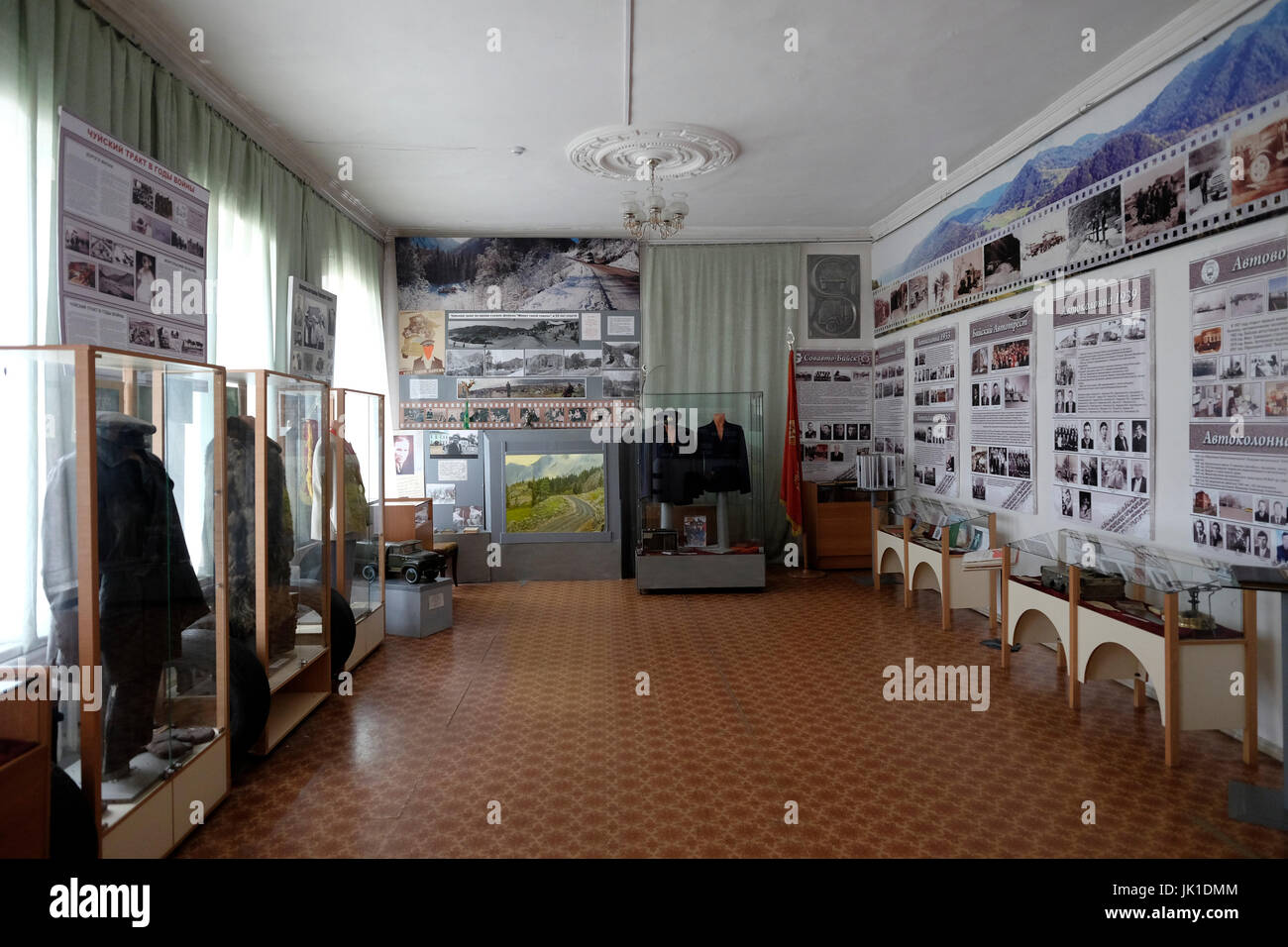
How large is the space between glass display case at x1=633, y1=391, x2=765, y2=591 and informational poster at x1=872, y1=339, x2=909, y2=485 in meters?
1.30

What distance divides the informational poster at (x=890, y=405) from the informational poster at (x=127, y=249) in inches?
228

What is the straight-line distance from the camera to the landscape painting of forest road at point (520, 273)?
7816 mm

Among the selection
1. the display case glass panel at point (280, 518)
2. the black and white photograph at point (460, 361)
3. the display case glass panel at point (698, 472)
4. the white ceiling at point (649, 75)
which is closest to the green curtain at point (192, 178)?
the white ceiling at point (649, 75)

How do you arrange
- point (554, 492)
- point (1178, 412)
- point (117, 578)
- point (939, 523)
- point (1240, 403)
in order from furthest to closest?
point (554, 492), point (939, 523), point (1178, 412), point (1240, 403), point (117, 578)

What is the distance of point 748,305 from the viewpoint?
312 inches

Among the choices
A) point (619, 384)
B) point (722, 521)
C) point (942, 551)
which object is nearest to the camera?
point (942, 551)

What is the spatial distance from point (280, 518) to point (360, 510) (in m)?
1.21

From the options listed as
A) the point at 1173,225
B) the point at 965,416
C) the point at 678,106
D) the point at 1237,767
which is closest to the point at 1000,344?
the point at 965,416

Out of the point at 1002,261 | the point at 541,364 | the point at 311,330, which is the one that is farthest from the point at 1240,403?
the point at 541,364

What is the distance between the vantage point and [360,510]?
16.0ft

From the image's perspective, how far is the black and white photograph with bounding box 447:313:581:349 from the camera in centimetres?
784

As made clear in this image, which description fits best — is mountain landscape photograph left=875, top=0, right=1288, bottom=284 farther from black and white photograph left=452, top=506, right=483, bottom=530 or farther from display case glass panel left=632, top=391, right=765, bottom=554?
black and white photograph left=452, top=506, right=483, bottom=530

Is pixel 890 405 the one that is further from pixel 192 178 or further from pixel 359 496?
pixel 192 178

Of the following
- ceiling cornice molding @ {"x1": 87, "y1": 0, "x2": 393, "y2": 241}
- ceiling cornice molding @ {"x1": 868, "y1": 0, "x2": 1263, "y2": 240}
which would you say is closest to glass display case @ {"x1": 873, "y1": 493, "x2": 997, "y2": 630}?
ceiling cornice molding @ {"x1": 868, "y1": 0, "x2": 1263, "y2": 240}
